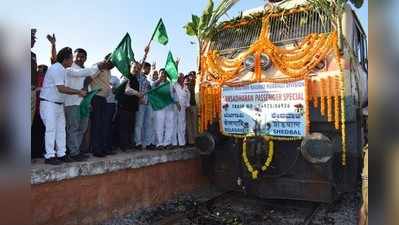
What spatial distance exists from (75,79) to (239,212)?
301 cm

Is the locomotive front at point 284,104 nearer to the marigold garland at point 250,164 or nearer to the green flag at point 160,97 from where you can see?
the marigold garland at point 250,164

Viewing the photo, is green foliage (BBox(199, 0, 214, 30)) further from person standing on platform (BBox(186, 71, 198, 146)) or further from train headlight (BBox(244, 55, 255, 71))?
person standing on platform (BBox(186, 71, 198, 146))

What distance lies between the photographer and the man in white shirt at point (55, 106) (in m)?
4.48

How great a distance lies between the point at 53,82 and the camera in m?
4.55

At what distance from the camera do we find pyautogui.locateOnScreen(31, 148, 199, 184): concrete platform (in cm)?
405

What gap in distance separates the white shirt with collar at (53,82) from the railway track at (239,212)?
207 centimetres

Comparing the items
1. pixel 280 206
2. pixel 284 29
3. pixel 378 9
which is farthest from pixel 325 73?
pixel 378 9

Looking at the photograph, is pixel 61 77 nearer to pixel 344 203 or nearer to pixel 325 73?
pixel 325 73

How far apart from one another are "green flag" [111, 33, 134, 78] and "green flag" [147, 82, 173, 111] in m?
0.54

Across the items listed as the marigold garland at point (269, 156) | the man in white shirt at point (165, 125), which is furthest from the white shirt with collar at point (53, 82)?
the marigold garland at point (269, 156)

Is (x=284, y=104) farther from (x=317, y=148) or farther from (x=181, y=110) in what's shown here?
(x=181, y=110)

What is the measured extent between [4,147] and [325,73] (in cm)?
458

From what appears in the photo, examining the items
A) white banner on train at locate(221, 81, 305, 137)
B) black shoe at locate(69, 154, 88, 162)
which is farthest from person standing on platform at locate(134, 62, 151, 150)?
black shoe at locate(69, 154, 88, 162)

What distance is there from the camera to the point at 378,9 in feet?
3.03
